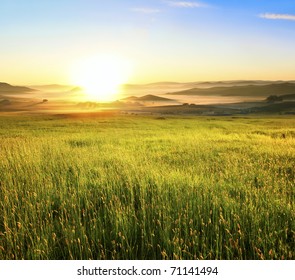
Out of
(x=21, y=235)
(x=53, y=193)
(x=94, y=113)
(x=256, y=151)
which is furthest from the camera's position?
Result: (x=94, y=113)

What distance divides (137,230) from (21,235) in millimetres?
1899

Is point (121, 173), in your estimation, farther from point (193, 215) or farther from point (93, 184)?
point (193, 215)

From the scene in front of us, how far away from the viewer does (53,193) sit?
24.2ft

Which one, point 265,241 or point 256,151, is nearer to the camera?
point 265,241

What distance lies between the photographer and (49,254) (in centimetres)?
487

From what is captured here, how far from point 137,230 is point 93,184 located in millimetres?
2812
